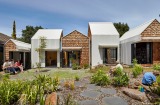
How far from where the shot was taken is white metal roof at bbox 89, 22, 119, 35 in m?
24.8

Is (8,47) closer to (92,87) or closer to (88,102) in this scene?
(92,87)

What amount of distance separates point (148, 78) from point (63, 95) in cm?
456

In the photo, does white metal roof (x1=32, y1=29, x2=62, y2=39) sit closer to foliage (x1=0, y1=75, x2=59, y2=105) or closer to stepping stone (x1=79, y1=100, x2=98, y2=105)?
foliage (x1=0, y1=75, x2=59, y2=105)

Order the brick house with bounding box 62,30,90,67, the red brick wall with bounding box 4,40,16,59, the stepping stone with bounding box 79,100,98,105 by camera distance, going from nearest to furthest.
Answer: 1. the stepping stone with bounding box 79,100,98,105
2. the red brick wall with bounding box 4,40,16,59
3. the brick house with bounding box 62,30,90,67

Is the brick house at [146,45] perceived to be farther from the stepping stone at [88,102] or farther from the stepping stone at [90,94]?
the stepping stone at [88,102]

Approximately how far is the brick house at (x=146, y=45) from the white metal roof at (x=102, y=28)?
2.48 meters

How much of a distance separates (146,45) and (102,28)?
22.6ft

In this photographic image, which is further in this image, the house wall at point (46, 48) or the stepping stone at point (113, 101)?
the house wall at point (46, 48)

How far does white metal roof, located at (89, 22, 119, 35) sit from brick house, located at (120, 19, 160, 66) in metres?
2.48

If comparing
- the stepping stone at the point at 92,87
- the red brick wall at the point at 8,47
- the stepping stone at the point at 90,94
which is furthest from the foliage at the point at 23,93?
the red brick wall at the point at 8,47

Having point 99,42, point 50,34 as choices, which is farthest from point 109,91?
point 50,34

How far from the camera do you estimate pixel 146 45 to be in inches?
853

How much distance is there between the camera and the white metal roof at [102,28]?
24.8 m

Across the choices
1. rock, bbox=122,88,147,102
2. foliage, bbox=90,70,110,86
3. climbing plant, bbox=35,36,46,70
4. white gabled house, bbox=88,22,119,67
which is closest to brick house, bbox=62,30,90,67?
white gabled house, bbox=88,22,119,67
